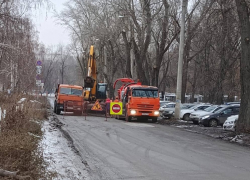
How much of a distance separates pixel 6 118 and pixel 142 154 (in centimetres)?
419

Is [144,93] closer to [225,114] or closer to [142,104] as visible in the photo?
[142,104]

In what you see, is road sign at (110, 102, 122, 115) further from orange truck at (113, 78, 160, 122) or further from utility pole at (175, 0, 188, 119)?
utility pole at (175, 0, 188, 119)

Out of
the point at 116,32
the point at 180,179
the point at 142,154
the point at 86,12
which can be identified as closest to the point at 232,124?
the point at 142,154

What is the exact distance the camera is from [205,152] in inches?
465

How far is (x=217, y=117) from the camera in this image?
25.4 m

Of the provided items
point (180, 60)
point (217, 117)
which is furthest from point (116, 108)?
point (217, 117)

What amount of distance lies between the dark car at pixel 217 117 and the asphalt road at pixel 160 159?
10.9 metres

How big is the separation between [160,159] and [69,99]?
21854mm

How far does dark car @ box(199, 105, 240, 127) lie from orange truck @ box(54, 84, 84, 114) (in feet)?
35.6

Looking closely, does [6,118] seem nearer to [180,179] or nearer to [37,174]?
[37,174]

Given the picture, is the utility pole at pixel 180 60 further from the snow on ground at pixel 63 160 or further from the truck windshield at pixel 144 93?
the snow on ground at pixel 63 160

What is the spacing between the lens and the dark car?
25.2 metres

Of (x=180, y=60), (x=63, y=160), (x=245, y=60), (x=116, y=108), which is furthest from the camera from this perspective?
(x=116, y=108)

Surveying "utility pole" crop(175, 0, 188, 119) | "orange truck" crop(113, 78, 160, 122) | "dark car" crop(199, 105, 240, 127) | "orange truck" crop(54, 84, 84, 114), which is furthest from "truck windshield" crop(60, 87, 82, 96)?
"dark car" crop(199, 105, 240, 127)
